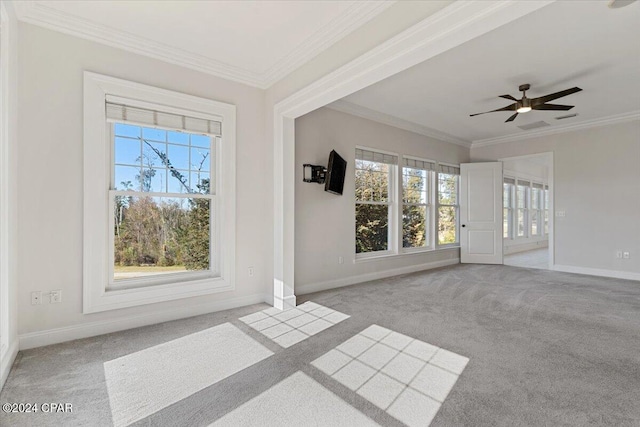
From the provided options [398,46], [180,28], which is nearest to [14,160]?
[180,28]

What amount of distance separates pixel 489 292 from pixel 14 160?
Answer: 5.47 metres

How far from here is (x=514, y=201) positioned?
9.11m

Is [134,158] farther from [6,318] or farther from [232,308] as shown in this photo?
[232,308]

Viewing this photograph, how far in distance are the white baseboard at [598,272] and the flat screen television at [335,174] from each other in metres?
4.81

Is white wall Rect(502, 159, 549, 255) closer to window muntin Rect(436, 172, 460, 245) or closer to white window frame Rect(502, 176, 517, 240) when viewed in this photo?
white window frame Rect(502, 176, 517, 240)

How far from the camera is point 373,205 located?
5.31 m

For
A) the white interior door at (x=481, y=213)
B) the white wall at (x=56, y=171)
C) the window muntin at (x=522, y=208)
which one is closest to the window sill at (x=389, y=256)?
the white interior door at (x=481, y=213)

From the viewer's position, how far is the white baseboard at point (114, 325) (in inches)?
100

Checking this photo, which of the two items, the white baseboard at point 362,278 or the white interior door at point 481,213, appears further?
the white interior door at point 481,213

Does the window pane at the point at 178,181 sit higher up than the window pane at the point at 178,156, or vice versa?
the window pane at the point at 178,156

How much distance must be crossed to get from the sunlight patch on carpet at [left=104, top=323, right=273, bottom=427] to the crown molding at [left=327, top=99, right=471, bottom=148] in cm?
348

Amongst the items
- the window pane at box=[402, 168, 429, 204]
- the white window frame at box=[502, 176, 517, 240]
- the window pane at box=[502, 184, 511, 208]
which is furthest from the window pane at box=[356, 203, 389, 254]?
the white window frame at box=[502, 176, 517, 240]

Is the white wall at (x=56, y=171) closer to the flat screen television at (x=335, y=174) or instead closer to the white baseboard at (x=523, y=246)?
the flat screen television at (x=335, y=174)

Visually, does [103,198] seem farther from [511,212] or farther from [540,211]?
[540,211]
